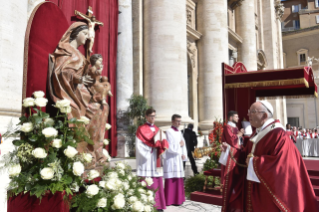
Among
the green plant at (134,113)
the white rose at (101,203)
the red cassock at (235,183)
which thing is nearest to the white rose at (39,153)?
the white rose at (101,203)

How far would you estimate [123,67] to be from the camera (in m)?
10.1

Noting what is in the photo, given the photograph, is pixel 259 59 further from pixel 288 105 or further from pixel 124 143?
pixel 124 143

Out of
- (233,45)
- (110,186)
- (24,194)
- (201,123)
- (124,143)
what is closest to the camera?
(24,194)

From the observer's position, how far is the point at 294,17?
4550 centimetres

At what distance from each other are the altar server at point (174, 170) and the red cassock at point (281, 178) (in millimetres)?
2650

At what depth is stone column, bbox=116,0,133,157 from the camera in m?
10.1

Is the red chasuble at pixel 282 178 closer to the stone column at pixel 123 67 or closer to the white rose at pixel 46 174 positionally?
the white rose at pixel 46 174

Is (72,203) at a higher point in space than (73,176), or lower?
lower

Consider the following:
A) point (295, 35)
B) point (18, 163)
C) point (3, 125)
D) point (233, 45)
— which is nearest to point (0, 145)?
point (3, 125)

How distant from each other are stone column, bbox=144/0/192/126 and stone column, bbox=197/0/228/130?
13.6 feet

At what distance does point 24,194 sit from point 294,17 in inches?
2025

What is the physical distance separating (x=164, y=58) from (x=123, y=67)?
6.05ft

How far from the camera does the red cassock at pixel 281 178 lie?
279 centimetres

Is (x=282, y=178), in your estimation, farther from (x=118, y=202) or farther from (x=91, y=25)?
(x=91, y=25)
